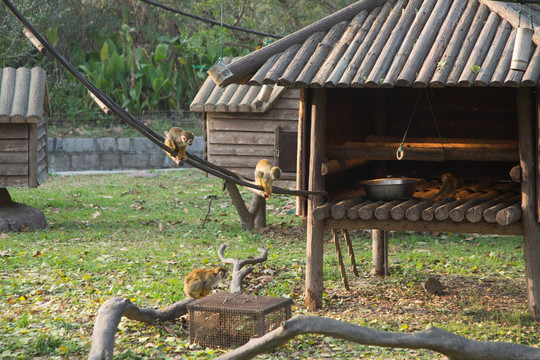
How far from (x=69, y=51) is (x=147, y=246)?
1498 centimetres

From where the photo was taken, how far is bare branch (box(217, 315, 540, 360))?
174 inches

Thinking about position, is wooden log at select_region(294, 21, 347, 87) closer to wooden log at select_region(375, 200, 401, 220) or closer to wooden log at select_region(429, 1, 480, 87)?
wooden log at select_region(429, 1, 480, 87)

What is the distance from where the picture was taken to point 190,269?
26.9 feet

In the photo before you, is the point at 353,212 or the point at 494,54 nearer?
the point at 494,54

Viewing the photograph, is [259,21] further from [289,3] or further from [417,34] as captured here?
[417,34]

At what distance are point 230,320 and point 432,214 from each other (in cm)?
207

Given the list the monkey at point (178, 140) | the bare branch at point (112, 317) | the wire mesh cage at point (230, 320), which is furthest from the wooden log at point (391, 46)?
the bare branch at point (112, 317)

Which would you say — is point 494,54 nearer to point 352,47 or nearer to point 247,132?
point 352,47

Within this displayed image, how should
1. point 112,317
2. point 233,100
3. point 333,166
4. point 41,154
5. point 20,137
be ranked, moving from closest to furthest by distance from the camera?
point 112,317 < point 333,166 < point 233,100 < point 20,137 < point 41,154

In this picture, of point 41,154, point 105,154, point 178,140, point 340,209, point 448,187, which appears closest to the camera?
point 178,140

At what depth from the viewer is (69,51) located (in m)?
22.8

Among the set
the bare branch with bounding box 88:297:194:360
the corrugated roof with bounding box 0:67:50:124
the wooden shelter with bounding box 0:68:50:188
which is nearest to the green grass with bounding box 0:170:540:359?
the bare branch with bounding box 88:297:194:360

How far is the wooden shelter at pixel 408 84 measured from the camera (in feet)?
19.2

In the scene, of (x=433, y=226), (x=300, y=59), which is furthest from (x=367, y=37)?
(x=433, y=226)
